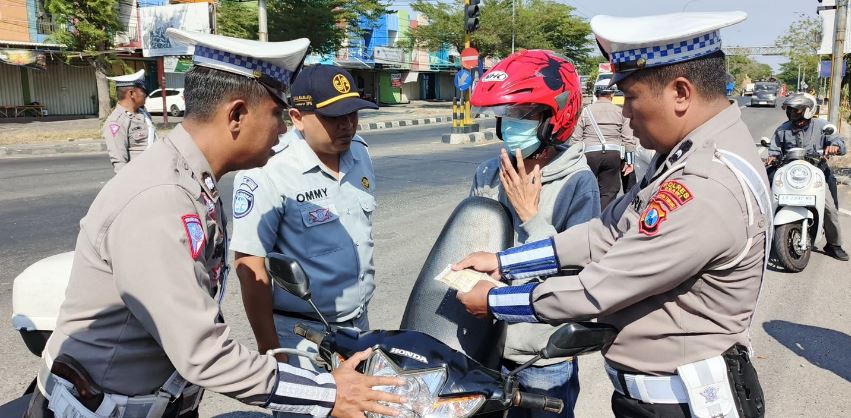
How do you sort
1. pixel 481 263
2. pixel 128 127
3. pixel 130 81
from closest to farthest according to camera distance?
pixel 481 263
pixel 128 127
pixel 130 81

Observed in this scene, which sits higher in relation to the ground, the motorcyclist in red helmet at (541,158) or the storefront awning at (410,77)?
the storefront awning at (410,77)

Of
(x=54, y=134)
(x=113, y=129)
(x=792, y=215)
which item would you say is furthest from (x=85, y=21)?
(x=792, y=215)

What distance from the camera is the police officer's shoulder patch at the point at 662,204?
155 centimetres

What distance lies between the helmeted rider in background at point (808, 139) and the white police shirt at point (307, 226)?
18.6 ft

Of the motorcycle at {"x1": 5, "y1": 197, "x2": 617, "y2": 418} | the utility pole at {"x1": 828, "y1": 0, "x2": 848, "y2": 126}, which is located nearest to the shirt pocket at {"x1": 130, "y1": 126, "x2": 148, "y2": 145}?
the motorcycle at {"x1": 5, "y1": 197, "x2": 617, "y2": 418}

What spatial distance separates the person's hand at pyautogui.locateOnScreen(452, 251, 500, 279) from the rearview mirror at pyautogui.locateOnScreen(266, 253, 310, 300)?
0.41 meters

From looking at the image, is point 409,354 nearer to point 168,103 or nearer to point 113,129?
point 113,129

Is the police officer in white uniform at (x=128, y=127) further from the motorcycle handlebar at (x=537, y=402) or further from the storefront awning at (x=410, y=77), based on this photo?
the storefront awning at (x=410, y=77)

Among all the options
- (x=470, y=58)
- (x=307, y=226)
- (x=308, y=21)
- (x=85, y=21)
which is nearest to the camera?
(x=307, y=226)

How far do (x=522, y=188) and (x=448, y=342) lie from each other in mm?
642

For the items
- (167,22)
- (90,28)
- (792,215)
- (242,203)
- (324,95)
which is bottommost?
(792,215)

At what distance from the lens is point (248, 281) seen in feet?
7.63

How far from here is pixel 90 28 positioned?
19.7 meters

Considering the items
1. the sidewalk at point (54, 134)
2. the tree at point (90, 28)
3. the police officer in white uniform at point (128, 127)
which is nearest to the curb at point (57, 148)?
the sidewalk at point (54, 134)
